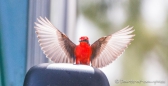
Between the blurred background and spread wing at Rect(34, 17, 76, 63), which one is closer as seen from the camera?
spread wing at Rect(34, 17, 76, 63)

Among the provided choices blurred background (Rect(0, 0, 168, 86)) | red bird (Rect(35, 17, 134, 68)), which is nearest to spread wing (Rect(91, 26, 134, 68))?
red bird (Rect(35, 17, 134, 68))

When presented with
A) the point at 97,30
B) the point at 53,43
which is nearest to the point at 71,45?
the point at 53,43

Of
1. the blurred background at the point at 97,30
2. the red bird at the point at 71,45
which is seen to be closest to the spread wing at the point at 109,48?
the red bird at the point at 71,45

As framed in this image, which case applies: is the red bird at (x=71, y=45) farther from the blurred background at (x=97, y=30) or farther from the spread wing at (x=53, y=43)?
the blurred background at (x=97, y=30)

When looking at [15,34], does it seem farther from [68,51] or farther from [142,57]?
[142,57]

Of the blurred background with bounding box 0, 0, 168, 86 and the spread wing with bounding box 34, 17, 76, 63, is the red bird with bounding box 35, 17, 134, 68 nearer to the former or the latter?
the spread wing with bounding box 34, 17, 76, 63

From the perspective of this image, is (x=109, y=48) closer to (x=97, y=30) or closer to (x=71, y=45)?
(x=71, y=45)
